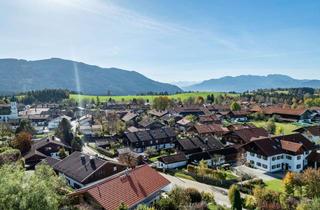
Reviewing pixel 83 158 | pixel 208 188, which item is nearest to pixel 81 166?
pixel 83 158

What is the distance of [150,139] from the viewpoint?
70.9 m

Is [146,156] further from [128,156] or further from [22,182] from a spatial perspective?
[22,182]

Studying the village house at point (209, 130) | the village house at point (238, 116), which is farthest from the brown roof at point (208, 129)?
the village house at point (238, 116)

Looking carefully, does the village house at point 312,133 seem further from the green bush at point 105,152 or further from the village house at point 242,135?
the green bush at point 105,152

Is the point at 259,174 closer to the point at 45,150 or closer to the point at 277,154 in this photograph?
the point at 277,154

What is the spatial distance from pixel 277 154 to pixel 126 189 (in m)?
31.4

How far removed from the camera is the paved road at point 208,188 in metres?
38.4

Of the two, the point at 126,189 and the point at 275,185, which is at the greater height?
the point at 126,189

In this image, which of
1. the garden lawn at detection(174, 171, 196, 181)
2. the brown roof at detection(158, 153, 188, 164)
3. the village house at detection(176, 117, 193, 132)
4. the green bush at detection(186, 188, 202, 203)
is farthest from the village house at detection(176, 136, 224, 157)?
the village house at detection(176, 117, 193, 132)

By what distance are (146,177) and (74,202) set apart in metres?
8.90

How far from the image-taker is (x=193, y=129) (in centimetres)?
8288

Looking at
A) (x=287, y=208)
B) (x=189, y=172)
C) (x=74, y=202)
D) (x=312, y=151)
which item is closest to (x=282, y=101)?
(x=312, y=151)

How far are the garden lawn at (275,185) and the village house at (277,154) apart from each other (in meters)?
5.34

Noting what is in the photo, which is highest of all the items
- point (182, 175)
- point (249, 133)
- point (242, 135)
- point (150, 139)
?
point (249, 133)
